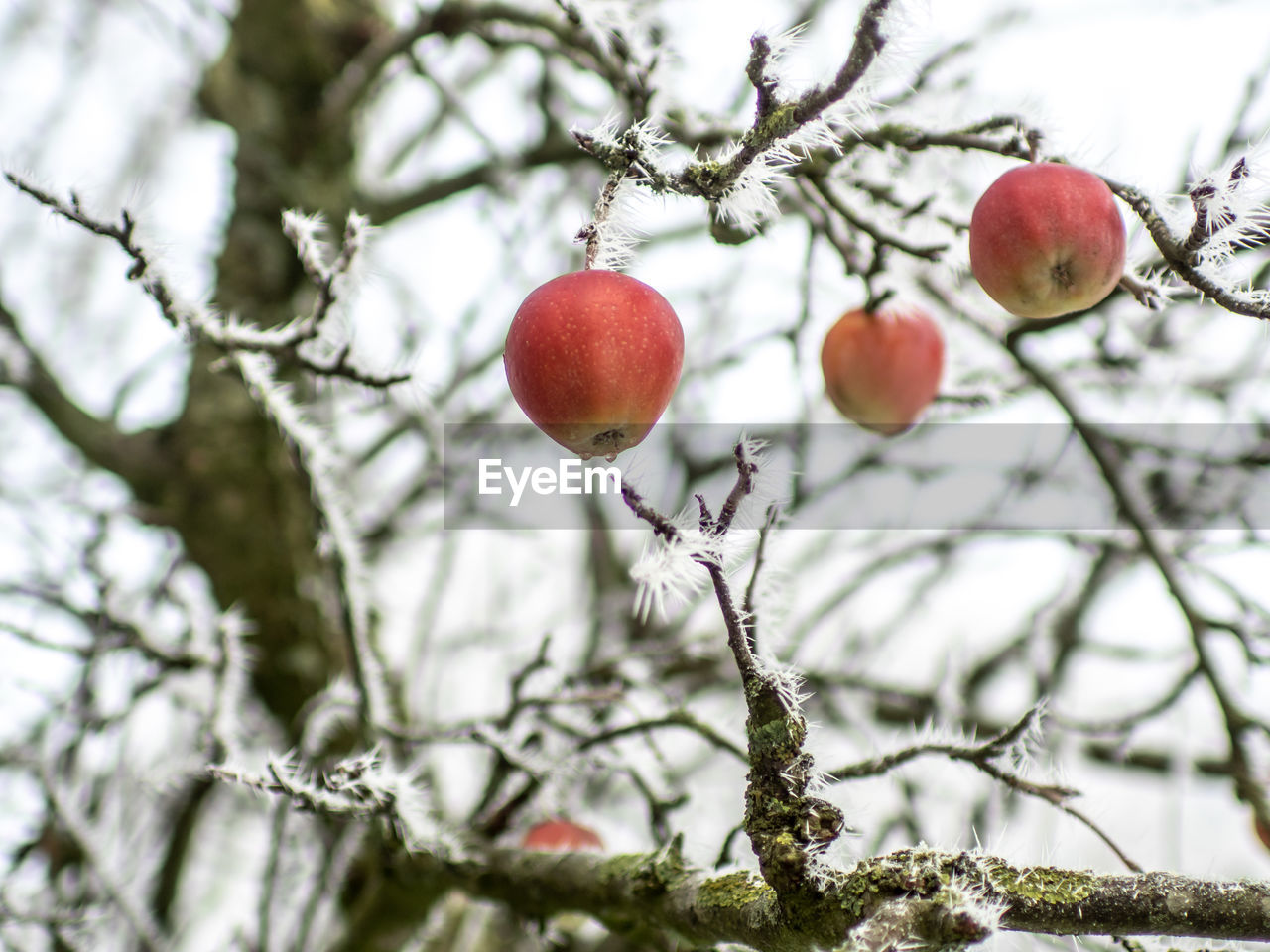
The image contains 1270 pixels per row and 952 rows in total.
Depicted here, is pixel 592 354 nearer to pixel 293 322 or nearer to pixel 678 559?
pixel 678 559

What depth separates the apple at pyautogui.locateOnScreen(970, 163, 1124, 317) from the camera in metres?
1.05

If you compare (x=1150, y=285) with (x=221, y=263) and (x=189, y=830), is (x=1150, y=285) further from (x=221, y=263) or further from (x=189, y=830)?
(x=189, y=830)

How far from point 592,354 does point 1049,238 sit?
56cm

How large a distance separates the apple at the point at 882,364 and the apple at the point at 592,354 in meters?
0.70

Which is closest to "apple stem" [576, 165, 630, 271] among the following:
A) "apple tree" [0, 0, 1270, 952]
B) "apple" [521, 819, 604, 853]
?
"apple tree" [0, 0, 1270, 952]

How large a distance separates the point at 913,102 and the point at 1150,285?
29.9 inches

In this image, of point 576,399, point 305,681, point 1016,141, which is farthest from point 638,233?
point 305,681

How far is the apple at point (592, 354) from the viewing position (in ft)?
3.18

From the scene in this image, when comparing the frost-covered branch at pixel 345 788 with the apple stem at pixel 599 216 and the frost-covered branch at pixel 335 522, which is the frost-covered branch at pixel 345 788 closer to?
the frost-covered branch at pixel 335 522

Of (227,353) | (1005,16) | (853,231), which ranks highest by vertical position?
(1005,16)

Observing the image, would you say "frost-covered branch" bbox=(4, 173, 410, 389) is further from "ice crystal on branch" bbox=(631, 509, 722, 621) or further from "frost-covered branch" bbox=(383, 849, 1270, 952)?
"frost-covered branch" bbox=(383, 849, 1270, 952)

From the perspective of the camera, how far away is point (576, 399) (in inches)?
39.1

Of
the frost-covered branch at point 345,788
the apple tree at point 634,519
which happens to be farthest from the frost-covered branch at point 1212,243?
the frost-covered branch at point 345,788

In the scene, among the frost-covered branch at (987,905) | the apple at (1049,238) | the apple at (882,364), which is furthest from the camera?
the apple at (882,364)
